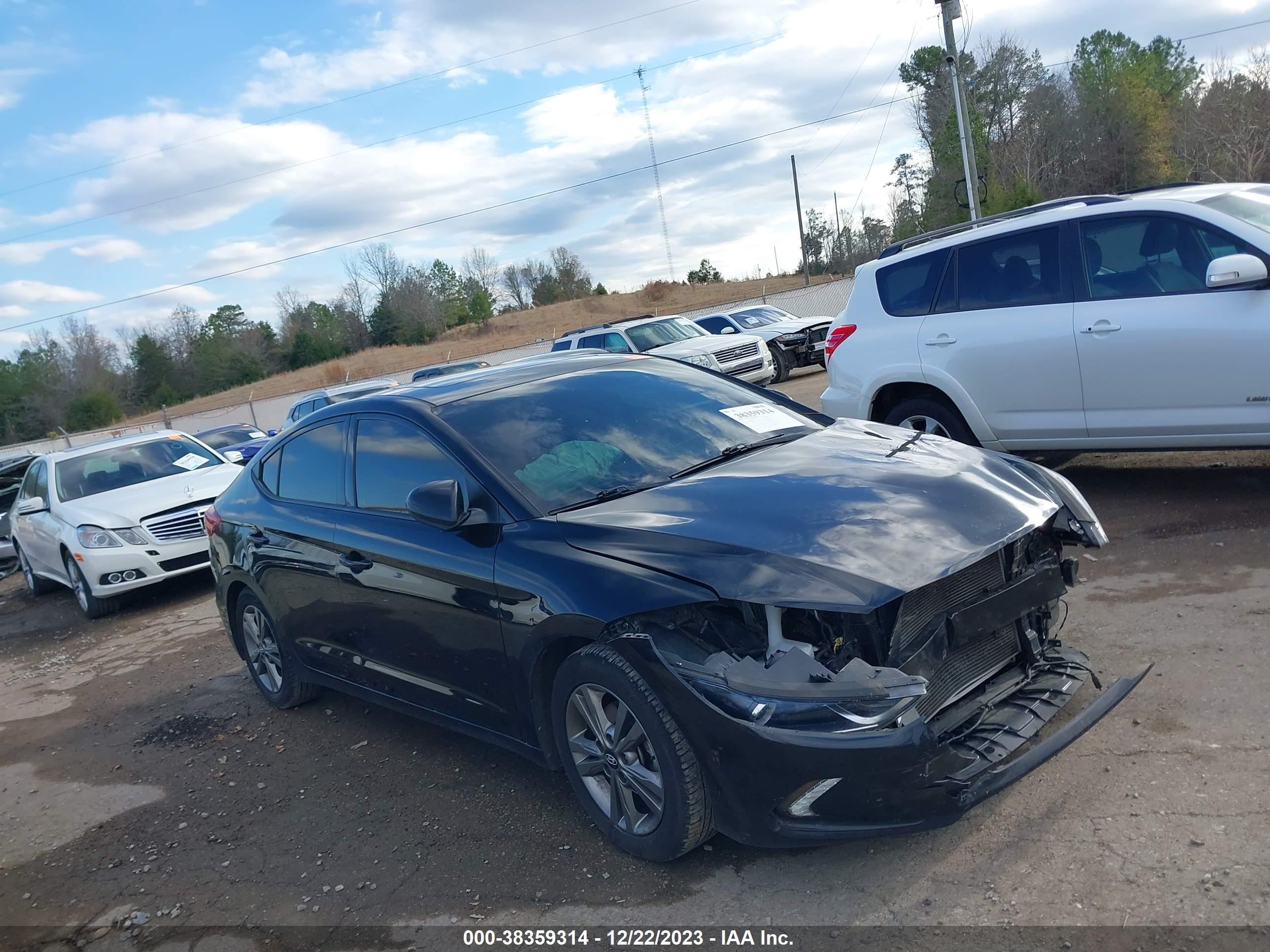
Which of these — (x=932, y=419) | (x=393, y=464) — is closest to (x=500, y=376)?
(x=393, y=464)

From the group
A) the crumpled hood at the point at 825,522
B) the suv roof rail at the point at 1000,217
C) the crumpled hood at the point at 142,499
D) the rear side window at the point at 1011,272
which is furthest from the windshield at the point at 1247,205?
the crumpled hood at the point at 142,499

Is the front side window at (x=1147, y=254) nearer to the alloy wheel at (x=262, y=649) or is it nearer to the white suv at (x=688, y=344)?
the alloy wheel at (x=262, y=649)

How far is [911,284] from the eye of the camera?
7.46m

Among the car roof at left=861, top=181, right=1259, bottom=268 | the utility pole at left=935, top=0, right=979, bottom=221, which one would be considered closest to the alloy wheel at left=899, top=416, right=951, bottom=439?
the car roof at left=861, top=181, right=1259, bottom=268

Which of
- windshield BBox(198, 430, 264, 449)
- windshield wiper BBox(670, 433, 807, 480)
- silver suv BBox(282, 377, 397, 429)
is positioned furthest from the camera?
windshield BBox(198, 430, 264, 449)

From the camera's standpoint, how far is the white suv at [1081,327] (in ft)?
19.0

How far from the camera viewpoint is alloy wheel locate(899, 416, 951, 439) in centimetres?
734

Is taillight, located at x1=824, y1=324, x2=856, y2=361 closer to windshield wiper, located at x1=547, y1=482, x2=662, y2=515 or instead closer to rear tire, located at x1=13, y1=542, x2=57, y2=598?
windshield wiper, located at x1=547, y1=482, x2=662, y2=515

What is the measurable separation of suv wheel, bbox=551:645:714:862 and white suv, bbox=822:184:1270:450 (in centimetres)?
439

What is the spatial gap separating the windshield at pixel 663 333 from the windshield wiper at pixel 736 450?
1355cm

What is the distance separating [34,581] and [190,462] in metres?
3.06

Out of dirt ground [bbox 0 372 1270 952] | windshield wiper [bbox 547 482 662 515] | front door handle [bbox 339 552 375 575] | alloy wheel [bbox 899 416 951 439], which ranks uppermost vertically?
windshield wiper [bbox 547 482 662 515]

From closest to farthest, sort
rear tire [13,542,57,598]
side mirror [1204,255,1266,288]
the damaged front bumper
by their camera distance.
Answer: the damaged front bumper, side mirror [1204,255,1266,288], rear tire [13,542,57,598]

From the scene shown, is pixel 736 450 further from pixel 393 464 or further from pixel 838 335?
pixel 838 335
